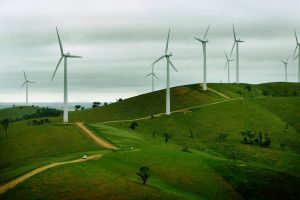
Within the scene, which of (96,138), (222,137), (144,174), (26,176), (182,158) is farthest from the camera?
(222,137)

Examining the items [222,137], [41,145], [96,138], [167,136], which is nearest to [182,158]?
[96,138]

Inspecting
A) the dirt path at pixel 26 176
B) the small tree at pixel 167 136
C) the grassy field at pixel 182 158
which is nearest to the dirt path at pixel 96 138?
the grassy field at pixel 182 158

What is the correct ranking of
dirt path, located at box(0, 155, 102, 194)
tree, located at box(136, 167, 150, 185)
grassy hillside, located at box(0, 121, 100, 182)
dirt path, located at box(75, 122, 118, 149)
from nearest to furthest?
dirt path, located at box(0, 155, 102, 194) < tree, located at box(136, 167, 150, 185) < grassy hillside, located at box(0, 121, 100, 182) < dirt path, located at box(75, 122, 118, 149)

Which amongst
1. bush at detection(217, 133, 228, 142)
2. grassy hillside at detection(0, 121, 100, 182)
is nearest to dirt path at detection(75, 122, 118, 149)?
grassy hillside at detection(0, 121, 100, 182)

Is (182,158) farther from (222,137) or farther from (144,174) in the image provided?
(222,137)

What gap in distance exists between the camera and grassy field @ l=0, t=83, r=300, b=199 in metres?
72.9

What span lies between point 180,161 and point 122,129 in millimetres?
49427

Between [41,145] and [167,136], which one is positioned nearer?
[41,145]

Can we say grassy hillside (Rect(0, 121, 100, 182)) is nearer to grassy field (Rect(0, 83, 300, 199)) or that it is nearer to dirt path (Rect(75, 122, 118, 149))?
grassy field (Rect(0, 83, 300, 199))

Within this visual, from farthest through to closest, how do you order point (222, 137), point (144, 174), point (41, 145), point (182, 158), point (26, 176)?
point (222, 137)
point (41, 145)
point (182, 158)
point (26, 176)
point (144, 174)

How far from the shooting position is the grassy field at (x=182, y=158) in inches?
2869

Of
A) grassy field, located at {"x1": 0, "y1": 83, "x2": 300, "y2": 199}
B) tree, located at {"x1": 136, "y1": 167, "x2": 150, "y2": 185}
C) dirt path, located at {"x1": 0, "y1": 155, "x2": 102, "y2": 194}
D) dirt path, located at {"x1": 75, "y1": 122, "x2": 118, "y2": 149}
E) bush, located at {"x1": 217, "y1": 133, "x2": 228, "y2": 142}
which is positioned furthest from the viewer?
bush, located at {"x1": 217, "y1": 133, "x2": 228, "y2": 142}

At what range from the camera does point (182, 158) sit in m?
96.9

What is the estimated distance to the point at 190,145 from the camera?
128m
